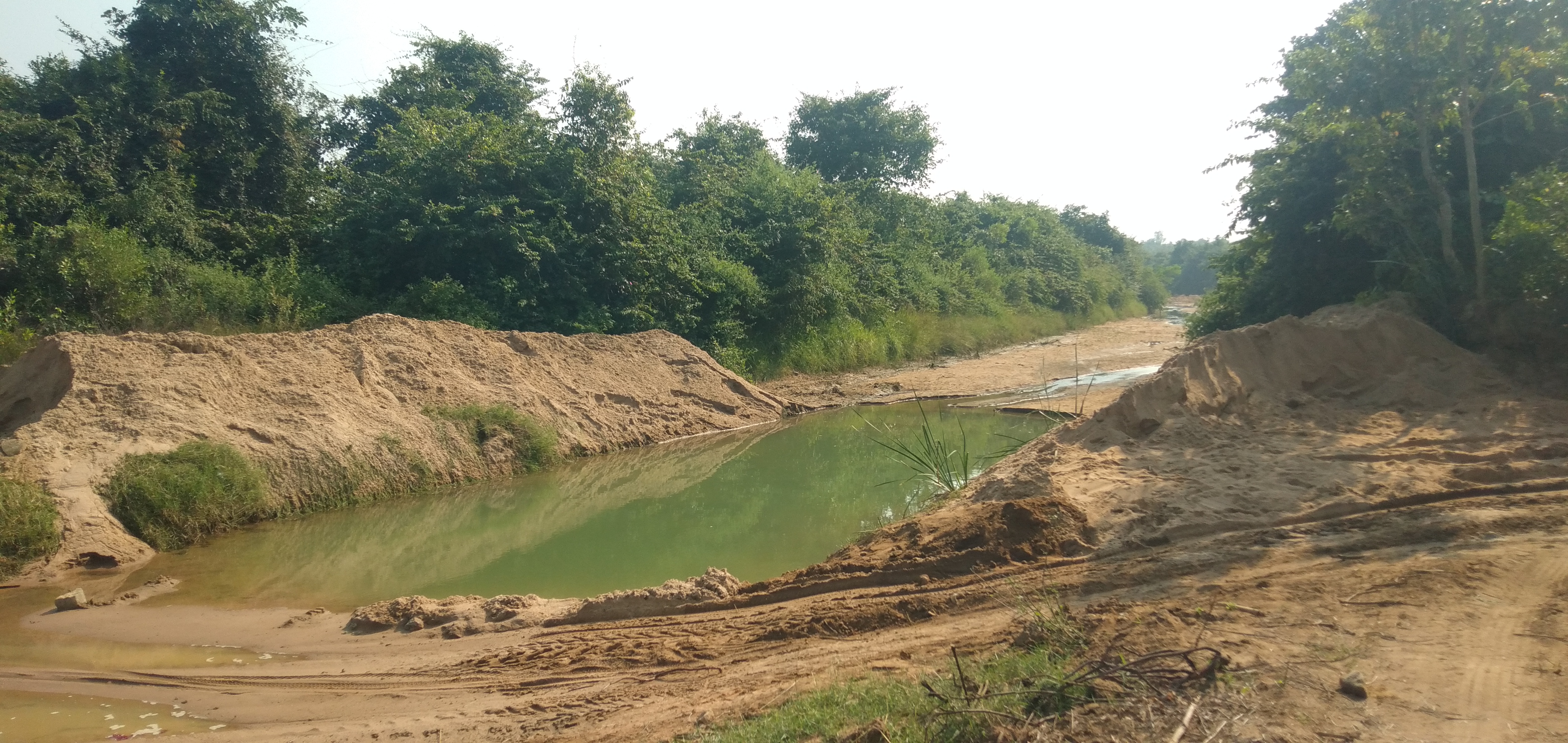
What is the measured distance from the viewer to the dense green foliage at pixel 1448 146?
8711 mm

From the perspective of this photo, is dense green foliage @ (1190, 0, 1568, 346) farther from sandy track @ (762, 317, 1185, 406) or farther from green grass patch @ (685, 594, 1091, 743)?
green grass patch @ (685, 594, 1091, 743)

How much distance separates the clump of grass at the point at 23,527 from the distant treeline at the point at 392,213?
15.2 ft

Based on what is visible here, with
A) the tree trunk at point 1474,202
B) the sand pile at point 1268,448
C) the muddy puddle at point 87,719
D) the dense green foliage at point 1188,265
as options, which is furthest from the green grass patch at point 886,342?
the dense green foliage at point 1188,265

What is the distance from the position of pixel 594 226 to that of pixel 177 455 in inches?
346

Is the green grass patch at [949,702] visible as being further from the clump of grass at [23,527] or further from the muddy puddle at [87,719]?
the clump of grass at [23,527]

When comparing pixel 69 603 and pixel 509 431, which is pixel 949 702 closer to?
pixel 69 603

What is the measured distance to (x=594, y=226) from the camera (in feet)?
54.1

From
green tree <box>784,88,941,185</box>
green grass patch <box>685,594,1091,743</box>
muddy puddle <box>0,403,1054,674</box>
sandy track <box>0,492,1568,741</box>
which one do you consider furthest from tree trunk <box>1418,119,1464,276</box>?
green tree <box>784,88,941,185</box>

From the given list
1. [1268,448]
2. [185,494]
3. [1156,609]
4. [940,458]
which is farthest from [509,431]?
[1156,609]

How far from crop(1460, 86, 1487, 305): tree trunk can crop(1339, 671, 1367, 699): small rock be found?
24.5ft

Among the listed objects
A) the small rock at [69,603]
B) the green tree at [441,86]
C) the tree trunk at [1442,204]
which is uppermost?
the green tree at [441,86]

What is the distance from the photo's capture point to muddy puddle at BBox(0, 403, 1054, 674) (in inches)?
277

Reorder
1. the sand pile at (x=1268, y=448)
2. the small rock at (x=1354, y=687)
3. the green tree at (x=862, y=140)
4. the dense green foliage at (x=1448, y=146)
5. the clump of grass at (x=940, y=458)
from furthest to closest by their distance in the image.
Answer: the green tree at (x=862, y=140)
the dense green foliage at (x=1448, y=146)
the clump of grass at (x=940, y=458)
the sand pile at (x=1268, y=448)
the small rock at (x=1354, y=687)

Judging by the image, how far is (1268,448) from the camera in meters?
7.10
